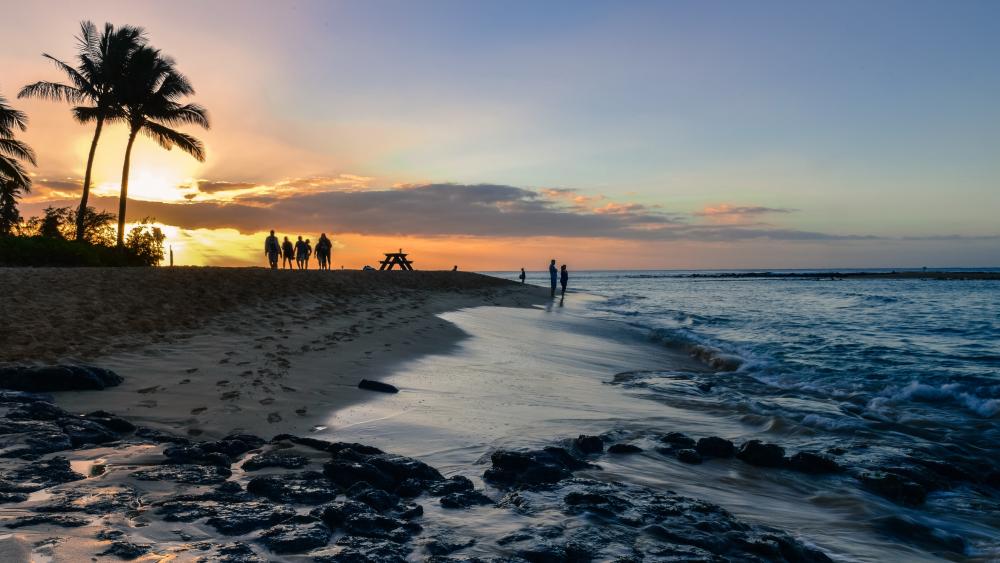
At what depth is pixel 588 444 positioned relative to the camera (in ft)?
21.8

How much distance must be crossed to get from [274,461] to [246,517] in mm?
1317

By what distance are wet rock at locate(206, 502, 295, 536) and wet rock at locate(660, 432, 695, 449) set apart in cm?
468

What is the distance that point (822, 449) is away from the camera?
301 inches

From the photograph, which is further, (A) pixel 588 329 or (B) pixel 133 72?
(B) pixel 133 72

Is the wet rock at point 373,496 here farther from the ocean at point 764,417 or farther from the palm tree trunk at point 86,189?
the palm tree trunk at point 86,189

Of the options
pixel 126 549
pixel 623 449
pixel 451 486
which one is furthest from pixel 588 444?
pixel 126 549

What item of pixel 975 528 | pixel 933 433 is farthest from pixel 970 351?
pixel 975 528

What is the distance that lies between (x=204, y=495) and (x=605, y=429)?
493cm

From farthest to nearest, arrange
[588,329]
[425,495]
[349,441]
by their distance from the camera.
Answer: [588,329] → [349,441] → [425,495]

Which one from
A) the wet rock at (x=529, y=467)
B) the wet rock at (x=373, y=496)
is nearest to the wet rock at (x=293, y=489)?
the wet rock at (x=373, y=496)

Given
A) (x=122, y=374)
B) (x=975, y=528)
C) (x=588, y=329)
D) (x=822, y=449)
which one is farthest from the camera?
(x=588, y=329)

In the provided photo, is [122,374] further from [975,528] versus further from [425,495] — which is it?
[975,528]

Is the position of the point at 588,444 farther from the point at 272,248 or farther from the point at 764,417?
the point at 272,248

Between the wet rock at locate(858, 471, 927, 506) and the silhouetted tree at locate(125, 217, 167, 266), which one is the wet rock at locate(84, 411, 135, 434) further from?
the silhouetted tree at locate(125, 217, 167, 266)
